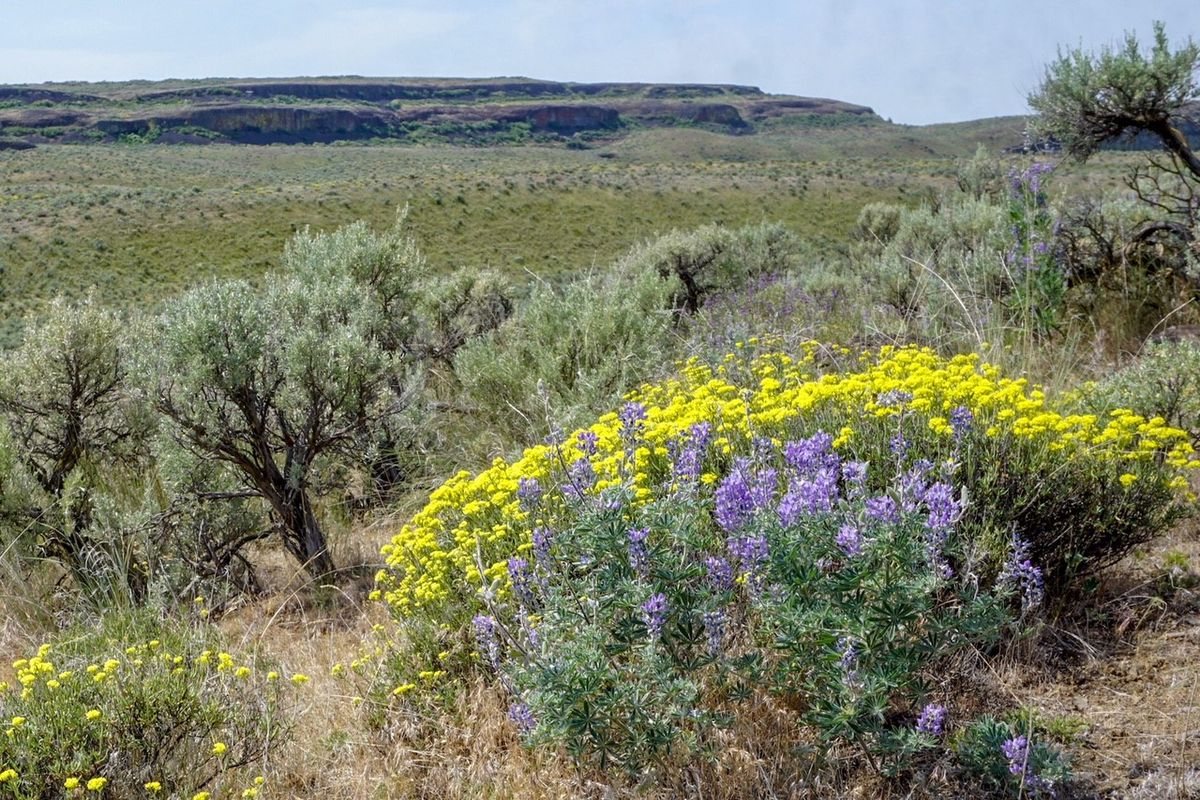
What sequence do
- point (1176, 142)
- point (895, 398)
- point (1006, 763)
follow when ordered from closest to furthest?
point (1006, 763) < point (895, 398) < point (1176, 142)

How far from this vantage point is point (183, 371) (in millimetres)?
5020

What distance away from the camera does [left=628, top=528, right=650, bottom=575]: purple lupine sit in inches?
85.1

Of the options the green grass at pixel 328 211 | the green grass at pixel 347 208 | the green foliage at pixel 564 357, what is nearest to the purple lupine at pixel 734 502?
the green foliage at pixel 564 357

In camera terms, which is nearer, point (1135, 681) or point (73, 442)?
Result: point (1135, 681)

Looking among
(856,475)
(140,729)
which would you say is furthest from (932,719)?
(140,729)

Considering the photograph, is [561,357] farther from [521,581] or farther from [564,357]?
[521,581]

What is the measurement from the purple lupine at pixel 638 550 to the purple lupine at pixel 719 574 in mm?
222

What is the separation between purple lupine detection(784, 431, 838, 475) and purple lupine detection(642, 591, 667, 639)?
1.99ft

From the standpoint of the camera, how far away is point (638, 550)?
7.15 feet

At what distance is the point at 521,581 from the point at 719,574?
0.64 m

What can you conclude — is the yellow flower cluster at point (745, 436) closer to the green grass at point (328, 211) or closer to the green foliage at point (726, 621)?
the green foliage at point (726, 621)

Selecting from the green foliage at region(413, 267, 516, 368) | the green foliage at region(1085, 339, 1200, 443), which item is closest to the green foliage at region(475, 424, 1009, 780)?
the green foliage at region(1085, 339, 1200, 443)

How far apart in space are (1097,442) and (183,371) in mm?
4522

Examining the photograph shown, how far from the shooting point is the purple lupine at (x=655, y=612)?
210 centimetres
